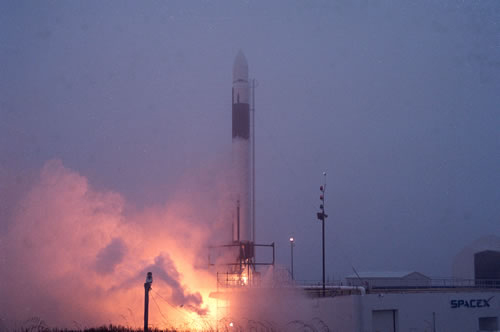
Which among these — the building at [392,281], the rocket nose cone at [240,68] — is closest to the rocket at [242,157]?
the rocket nose cone at [240,68]

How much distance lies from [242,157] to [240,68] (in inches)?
254

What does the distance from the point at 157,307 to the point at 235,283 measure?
5952 millimetres

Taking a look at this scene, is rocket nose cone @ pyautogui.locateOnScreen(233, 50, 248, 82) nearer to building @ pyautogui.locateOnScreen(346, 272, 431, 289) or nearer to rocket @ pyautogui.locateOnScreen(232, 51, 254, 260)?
rocket @ pyautogui.locateOnScreen(232, 51, 254, 260)

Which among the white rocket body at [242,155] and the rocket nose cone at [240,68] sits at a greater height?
the rocket nose cone at [240,68]

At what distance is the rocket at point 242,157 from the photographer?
44375mm

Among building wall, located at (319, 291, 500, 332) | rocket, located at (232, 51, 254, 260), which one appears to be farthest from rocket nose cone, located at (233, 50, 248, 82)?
building wall, located at (319, 291, 500, 332)

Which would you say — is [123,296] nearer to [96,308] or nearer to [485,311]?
[96,308]

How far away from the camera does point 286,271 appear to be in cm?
4250

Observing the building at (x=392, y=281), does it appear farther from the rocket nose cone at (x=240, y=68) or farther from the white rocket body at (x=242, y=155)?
the rocket nose cone at (x=240, y=68)

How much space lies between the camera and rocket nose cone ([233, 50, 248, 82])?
45062 mm

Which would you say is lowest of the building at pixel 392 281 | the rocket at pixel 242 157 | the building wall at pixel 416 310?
the building wall at pixel 416 310

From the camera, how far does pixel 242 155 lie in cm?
4441

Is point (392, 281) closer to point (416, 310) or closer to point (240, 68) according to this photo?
point (416, 310)

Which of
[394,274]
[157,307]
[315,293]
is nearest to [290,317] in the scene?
[315,293]
